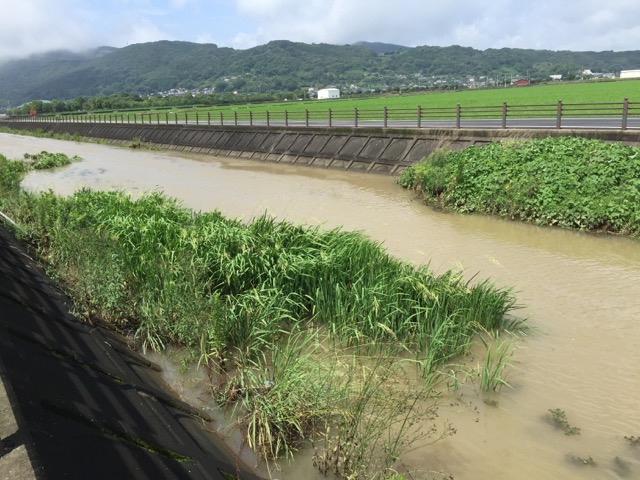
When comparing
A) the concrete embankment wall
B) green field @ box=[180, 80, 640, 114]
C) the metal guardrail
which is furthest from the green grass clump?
green field @ box=[180, 80, 640, 114]

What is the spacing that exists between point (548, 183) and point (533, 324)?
26.4 feet

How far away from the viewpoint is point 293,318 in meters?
6.83

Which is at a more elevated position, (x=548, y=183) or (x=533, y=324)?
(x=548, y=183)

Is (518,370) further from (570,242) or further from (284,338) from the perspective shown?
(570,242)

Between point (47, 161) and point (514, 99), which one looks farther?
point (514, 99)

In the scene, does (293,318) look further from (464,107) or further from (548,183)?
(464,107)

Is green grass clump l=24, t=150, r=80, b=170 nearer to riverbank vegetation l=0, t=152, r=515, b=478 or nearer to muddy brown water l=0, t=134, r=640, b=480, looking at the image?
muddy brown water l=0, t=134, r=640, b=480

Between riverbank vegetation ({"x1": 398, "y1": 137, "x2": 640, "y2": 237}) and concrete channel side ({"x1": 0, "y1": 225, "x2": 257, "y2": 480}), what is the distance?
1188 centimetres

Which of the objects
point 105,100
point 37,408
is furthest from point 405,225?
point 105,100

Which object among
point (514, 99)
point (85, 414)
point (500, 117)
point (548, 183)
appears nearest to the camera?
point (85, 414)

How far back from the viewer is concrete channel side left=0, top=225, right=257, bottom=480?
8.79 feet

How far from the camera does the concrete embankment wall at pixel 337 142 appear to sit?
Result: 2073 centimetres

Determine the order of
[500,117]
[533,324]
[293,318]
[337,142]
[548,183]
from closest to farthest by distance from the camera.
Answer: [293,318]
[533,324]
[548,183]
[337,142]
[500,117]

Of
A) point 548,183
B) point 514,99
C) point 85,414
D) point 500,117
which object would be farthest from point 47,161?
point 514,99
